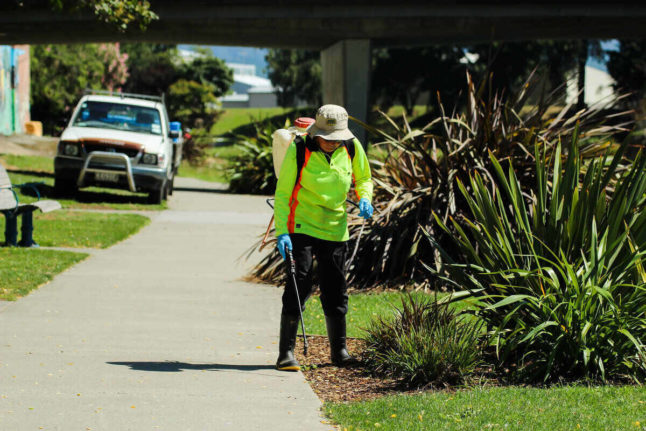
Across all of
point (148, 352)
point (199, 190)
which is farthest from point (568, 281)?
point (199, 190)

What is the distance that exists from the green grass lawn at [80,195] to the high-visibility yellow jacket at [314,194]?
11.7m

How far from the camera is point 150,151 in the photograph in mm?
18984

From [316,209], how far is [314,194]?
11 cm

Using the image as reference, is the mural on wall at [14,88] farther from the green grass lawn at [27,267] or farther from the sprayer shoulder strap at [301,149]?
the sprayer shoulder strap at [301,149]

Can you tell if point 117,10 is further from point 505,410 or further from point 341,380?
point 505,410

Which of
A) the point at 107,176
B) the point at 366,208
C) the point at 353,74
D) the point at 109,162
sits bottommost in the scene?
the point at 107,176

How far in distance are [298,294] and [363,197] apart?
846mm

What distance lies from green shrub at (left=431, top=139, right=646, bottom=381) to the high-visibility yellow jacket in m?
0.72

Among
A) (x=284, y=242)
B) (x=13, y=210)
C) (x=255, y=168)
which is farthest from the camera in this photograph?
(x=255, y=168)

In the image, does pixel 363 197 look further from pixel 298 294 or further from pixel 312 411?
pixel 312 411

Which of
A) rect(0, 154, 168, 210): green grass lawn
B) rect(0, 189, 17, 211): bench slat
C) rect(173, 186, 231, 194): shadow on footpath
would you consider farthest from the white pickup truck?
rect(0, 189, 17, 211): bench slat

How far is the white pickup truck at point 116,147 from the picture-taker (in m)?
18.5

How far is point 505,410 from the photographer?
5.36 m

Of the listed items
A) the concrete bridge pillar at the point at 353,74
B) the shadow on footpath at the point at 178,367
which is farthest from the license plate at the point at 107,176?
the concrete bridge pillar at the point at 353,74
